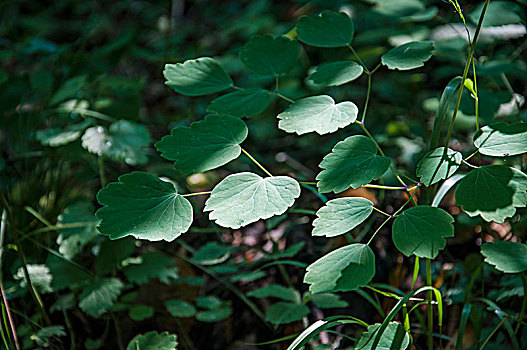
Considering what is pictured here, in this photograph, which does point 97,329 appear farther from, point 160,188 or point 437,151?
point 437,151

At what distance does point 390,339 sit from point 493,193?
305 millimetres

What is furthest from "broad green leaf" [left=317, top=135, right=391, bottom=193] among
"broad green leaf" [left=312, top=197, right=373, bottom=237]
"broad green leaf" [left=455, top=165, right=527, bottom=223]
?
"broad green leaf" [left=455, top=165, right=527, bottom=223]

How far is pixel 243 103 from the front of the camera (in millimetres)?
1020

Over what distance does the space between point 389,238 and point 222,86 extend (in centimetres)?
73

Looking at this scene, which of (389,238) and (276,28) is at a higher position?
(276,28)

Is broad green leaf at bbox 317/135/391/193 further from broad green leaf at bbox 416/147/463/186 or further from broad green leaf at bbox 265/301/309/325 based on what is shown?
broad green leaf at bbox 265/301/309/325

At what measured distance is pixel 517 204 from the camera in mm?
780

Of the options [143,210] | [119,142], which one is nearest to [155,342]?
[143,210]

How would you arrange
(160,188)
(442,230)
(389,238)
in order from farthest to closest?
1. (389,238)
2. (160,188)
3. (442,230)

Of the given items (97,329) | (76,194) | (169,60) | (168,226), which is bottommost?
(97,329)

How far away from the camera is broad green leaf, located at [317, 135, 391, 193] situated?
0.81m

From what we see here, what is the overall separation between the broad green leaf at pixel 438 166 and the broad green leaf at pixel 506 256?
Result: 221 millimetres

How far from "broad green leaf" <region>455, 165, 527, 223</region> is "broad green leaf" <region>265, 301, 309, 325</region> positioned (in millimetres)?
485

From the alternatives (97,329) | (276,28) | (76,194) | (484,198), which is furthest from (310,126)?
(276,28)
